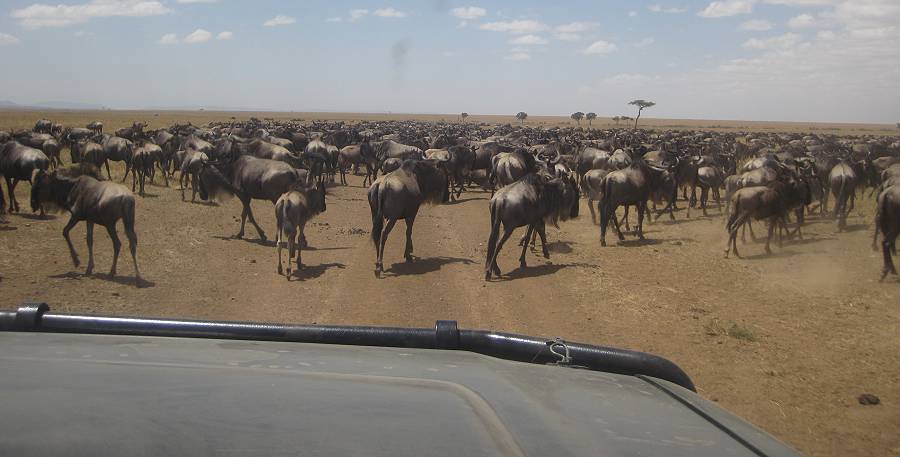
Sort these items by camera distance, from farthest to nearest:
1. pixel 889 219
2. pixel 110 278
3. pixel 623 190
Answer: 1. pixel 623 190
2. pixel 889 219
3. pixel 110 278

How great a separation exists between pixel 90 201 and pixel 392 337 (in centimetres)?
1050

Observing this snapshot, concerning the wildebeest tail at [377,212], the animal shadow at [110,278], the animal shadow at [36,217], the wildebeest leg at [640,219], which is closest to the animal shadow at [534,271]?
the wildebeest tail at [377,212]

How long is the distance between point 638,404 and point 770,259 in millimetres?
13997

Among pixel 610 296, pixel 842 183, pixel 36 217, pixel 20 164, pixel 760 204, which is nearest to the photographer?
pixel 610 296

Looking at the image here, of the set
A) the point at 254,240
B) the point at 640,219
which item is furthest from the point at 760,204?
the point at 254,240

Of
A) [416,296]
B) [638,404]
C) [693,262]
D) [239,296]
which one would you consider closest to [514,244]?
[693,262]

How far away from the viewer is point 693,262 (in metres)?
13.8

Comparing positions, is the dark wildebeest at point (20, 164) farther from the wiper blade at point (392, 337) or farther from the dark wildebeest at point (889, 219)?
the dark wildebeest at point (889, 219)

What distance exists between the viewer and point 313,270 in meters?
12.6

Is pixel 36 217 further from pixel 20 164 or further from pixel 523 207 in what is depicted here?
pixel 523 207

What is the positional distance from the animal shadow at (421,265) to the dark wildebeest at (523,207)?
1.09 meters

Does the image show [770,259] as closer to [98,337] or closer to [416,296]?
[416,296]

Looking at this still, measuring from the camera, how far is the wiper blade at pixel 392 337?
2.67 m

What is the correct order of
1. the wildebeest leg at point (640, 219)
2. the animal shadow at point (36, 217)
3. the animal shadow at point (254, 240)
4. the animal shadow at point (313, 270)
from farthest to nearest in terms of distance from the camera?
the animal shadow at point (36, 217), the wildebeest leg at point (640, 219), the animal shadow at point (254, 240), the animal shadow at point (313, 270)
